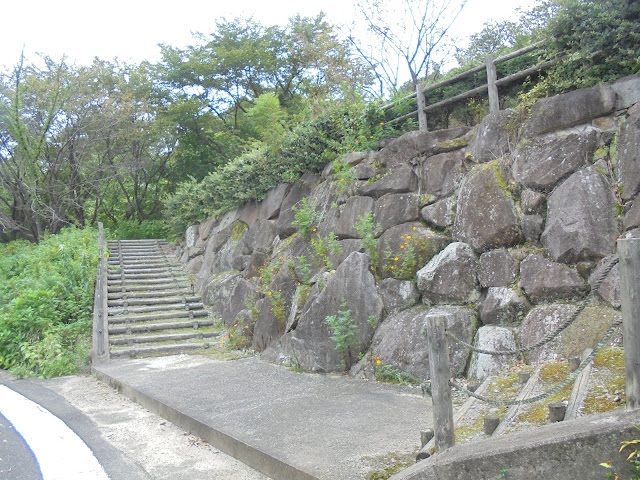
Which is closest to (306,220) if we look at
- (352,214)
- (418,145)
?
(352,214)

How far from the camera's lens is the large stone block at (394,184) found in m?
8.58

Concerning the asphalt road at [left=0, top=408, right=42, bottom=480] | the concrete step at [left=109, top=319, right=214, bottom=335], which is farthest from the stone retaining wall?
the asphalt road at [left=0, top=408, right=42, bottom=480]

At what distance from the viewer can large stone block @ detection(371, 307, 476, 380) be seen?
651cm

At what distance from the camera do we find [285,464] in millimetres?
4223

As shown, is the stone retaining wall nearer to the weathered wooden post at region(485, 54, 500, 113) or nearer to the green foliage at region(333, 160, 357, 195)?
the green foliage at region(333, 160, 357, 195)

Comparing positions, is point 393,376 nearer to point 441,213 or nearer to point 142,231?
point 441,213

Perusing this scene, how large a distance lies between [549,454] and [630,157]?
4122 millimetres

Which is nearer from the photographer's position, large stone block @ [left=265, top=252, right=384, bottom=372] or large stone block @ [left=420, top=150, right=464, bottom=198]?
large stone block @ [left=265, top=252, right=384, bottom=372]

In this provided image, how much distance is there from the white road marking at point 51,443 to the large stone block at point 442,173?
5893 mm

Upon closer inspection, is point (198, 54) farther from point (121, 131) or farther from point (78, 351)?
point (78, 351)

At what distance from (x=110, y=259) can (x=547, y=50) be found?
14.2 m

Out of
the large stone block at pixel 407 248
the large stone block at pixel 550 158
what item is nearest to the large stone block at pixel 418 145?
the large stone block at pixel 407 248

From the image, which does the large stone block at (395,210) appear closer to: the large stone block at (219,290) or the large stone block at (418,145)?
the large stone block at (418,145)

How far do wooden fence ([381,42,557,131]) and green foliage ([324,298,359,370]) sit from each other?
12.6ft
